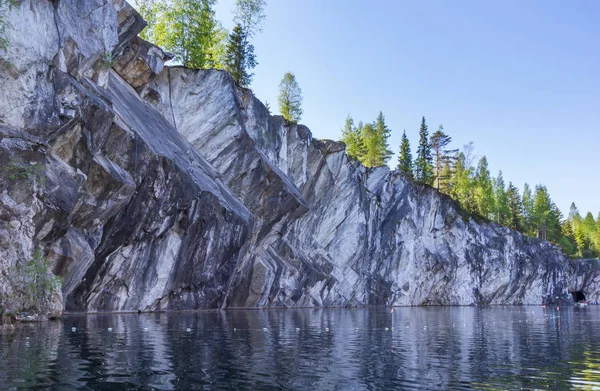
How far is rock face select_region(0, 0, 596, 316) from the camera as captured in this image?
27734 mm

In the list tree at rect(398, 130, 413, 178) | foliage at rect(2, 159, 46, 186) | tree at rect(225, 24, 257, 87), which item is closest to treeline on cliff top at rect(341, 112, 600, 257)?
tree at rect(398, 130, 413, 178)

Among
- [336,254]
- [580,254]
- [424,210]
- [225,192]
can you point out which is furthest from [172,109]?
[580,254]

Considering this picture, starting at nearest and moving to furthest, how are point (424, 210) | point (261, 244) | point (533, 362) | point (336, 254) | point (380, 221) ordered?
point (533, 362)
point (261, 244)
point (336, 254)
point (380, 221)
point (424, 210)

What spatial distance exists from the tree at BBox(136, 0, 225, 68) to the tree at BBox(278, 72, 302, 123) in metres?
23.1

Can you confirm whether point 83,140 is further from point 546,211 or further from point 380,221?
point 546,211

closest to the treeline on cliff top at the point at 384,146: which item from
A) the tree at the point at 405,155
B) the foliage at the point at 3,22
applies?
the tree at the point at 405,155

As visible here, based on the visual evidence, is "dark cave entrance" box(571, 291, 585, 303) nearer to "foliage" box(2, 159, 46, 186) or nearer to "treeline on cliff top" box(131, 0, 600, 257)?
"treeline on cliff top" box(131, 0, 600, 257)

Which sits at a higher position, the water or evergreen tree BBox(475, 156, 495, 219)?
evergreen tree BBox(475, 156, 495, 219)

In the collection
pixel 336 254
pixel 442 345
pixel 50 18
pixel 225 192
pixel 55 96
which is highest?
pixel 50 18

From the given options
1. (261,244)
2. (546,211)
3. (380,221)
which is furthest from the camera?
(546,211)

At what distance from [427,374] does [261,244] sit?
4277 centimetres

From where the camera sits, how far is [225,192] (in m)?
46.1

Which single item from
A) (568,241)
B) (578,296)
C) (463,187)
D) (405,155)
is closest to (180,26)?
(405,155)

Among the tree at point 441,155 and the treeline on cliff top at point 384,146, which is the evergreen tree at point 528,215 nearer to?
the treeline on cliff top at point 384,146
